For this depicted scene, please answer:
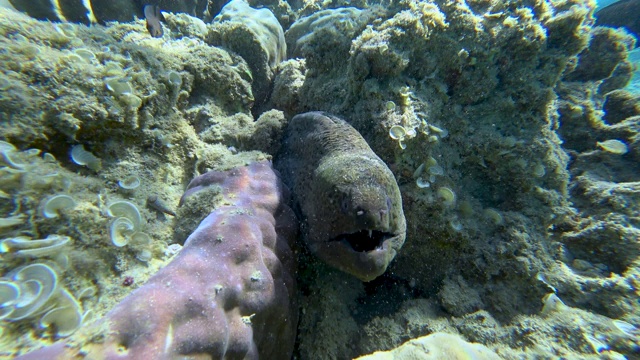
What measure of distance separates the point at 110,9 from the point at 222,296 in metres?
7.92

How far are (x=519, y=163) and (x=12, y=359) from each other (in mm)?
5438

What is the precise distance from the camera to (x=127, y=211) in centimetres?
232

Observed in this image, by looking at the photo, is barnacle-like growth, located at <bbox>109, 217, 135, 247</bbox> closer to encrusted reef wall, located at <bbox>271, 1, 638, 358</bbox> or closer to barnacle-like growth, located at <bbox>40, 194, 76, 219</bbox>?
barnacle-like growth, located at <bbox>40, 194, 76, 219</bbox>

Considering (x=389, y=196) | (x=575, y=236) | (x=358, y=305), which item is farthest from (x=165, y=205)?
(x=575, y=236)

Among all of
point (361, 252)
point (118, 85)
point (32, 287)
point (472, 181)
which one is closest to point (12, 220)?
point (32, 287)

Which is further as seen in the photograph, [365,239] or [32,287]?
[365,239]

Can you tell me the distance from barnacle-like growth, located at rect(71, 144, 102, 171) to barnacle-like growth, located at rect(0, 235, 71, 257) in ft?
2.70

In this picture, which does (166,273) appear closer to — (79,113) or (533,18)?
(79,113)

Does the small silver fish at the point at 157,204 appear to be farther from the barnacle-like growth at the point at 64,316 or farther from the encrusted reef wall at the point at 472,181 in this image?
the encrusted reef wall at the point at 472,181

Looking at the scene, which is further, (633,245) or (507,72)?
(507,72)

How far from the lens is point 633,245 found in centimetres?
377

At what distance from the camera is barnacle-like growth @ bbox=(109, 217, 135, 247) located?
7.00 ft

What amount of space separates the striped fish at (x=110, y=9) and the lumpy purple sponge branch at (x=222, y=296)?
14.9 ft

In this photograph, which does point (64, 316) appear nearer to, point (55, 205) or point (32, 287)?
point (32, 287)
